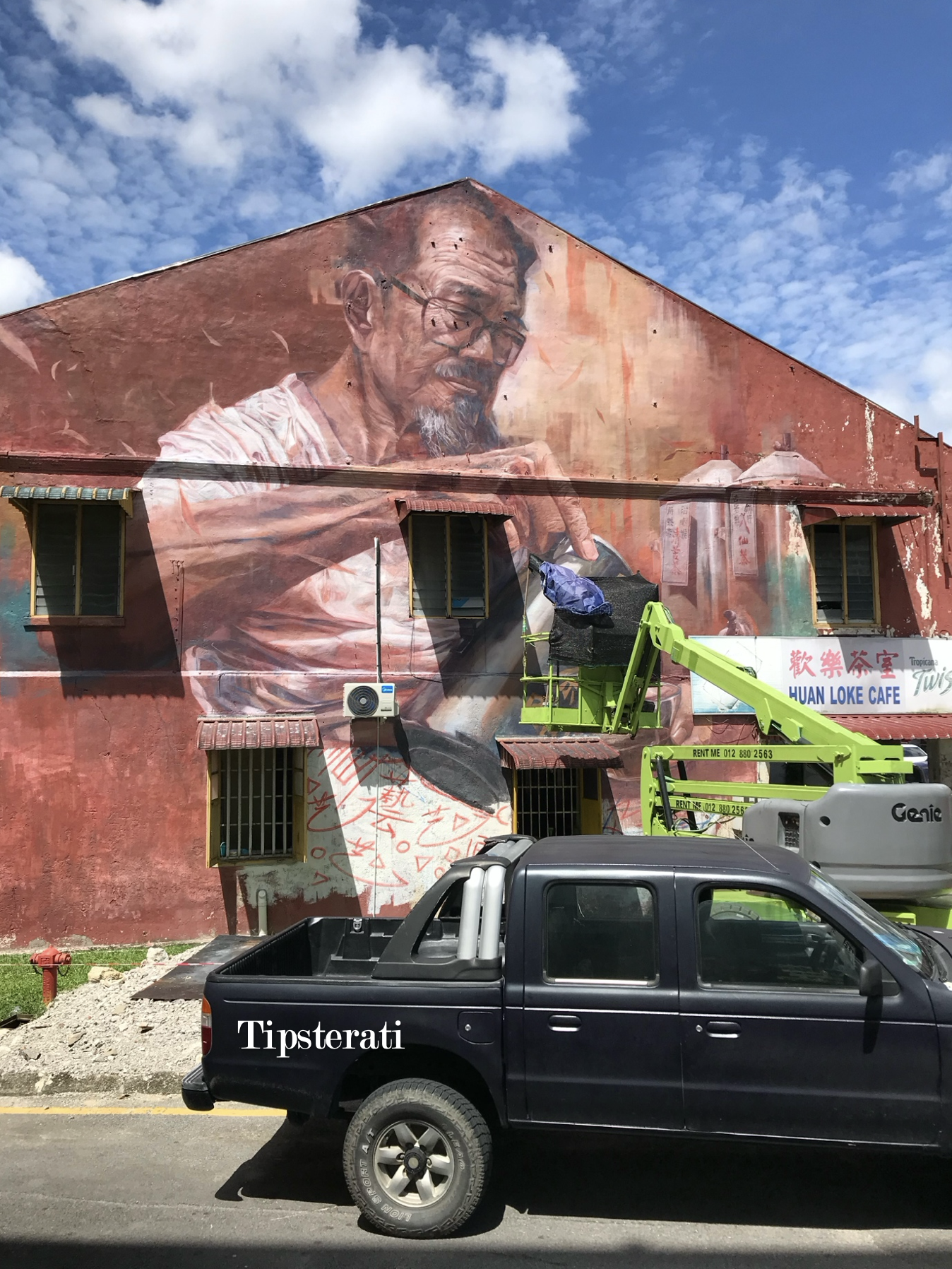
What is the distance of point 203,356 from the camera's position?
11.3m

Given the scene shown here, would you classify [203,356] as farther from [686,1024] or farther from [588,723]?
[686,1024]

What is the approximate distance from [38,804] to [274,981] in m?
7.14

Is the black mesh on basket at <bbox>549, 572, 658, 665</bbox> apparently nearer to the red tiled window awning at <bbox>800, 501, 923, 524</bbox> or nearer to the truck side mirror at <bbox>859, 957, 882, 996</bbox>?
the red tiled window awning at <bbox>800, 501, 923, 524</bbox>

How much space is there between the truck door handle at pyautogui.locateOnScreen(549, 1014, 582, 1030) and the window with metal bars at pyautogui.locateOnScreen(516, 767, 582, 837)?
718 cm

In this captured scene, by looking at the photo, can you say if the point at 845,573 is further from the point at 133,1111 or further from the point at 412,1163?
the point at 133,1111

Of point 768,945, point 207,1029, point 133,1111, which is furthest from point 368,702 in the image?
point 768,945

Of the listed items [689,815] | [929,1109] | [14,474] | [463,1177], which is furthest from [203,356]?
[929,1109]

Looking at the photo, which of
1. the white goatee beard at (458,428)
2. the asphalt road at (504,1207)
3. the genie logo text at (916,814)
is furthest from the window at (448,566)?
the asphalt road at (504,1207)

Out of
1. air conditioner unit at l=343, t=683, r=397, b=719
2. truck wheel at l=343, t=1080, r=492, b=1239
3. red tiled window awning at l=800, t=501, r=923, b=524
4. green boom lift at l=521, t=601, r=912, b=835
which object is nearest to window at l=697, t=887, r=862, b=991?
truck wheel at l=343, t=1080, r=492, b=1239

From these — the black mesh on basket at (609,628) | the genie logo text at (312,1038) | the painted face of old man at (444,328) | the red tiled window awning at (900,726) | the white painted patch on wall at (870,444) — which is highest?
the painted face of old man at (444,328)

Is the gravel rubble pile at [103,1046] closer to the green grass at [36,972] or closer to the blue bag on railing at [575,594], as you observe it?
the green grass at [36,972]

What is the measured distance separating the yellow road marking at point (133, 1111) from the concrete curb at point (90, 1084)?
8.2 inches

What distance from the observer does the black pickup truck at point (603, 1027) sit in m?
4.04

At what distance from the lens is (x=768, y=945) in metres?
4.29
